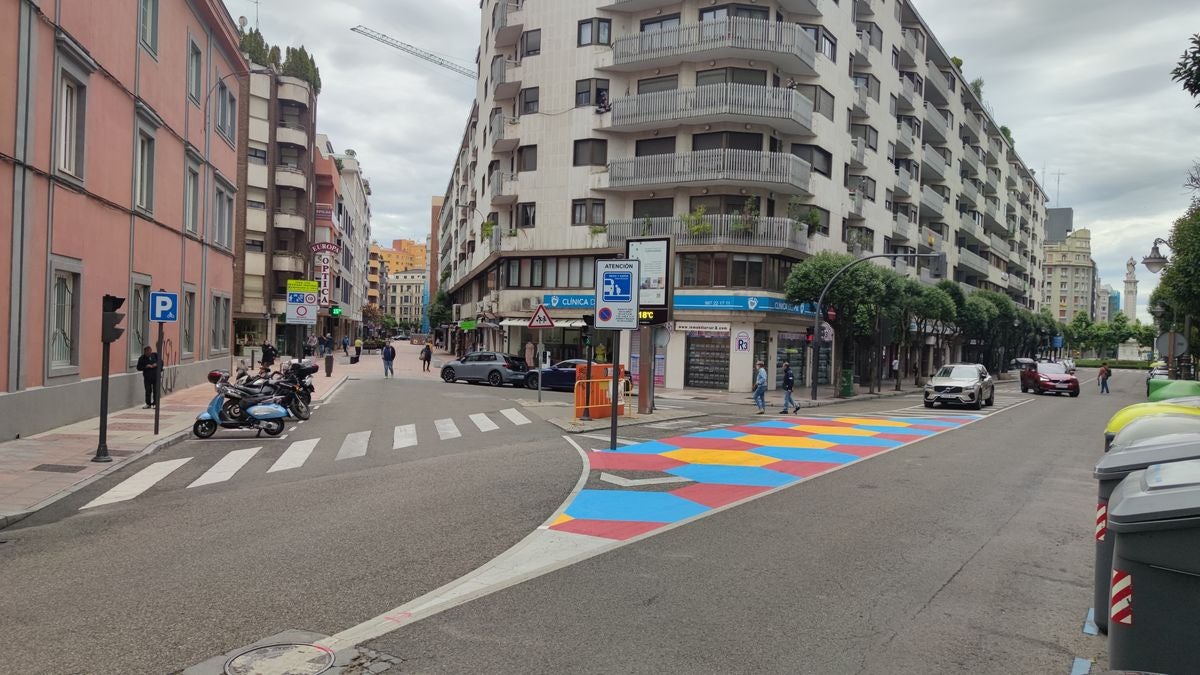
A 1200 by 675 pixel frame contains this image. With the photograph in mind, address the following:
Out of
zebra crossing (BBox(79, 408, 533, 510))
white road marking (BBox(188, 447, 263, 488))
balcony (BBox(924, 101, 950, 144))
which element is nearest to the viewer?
zebra crossing (BBox(79, 408, 533, 510))

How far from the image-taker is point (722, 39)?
1331 inches

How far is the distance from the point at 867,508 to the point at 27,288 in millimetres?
14521

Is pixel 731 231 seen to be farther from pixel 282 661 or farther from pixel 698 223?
pixel 282 661

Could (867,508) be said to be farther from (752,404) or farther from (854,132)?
(854,132)

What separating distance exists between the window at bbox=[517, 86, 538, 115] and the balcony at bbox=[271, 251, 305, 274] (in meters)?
22.2

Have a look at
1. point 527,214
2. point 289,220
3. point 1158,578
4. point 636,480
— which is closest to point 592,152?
point 527,214

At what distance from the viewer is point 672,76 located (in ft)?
117

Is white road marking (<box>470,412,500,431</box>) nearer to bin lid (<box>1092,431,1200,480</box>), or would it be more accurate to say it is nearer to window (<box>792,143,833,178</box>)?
bin lid (<box>1092,431,1200,480</box>)

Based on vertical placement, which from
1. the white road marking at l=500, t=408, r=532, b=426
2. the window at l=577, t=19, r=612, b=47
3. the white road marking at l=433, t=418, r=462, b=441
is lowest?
the white road marking at l=500, t=408, r=532, b=426

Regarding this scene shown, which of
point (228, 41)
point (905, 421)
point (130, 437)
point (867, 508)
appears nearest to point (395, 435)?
point (130, 437)

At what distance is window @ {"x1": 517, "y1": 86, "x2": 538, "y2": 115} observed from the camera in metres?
38.4

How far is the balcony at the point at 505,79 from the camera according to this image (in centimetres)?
3900

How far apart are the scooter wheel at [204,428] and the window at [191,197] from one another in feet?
36.1

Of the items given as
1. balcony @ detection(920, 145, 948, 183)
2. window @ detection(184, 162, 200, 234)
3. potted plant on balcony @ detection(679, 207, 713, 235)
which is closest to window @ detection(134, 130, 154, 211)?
window @ detection(184, 162, 200, 234)
